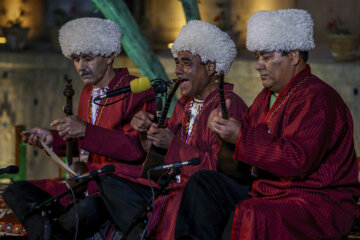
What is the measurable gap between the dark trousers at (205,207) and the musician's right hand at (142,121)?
81 cm

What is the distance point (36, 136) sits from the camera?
5594 mm

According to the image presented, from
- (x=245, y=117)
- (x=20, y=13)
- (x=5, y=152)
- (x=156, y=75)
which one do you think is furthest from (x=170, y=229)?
(x=20, y=13)

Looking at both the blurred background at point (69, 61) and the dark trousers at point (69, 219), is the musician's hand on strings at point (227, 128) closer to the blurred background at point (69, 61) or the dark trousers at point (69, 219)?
the dark trousers at point (69, 219)

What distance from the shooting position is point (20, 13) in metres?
14.5

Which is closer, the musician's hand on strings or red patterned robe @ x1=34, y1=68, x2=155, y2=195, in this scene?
the musician's hand on strings

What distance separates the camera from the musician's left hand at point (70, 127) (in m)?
5.31

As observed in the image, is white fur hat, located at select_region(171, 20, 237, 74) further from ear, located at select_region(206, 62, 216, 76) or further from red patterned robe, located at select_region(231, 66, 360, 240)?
red patterned robe, located at select_region(231, 66, 360, 240)

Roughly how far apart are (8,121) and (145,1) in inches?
126

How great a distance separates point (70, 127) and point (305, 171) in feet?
6.16

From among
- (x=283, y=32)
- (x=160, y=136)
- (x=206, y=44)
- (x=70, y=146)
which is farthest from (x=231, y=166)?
(x=70, y=146)

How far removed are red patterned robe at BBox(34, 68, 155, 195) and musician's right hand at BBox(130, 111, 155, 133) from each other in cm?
32

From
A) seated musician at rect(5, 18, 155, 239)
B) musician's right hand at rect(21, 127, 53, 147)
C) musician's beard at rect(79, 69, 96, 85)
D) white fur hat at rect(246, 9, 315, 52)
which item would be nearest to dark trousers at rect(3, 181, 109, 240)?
seated musician at rect(5, 18, 155, 239)

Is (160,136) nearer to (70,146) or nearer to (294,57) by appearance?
(70,146)

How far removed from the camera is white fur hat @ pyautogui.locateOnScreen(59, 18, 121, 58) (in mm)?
5562
